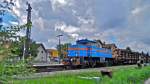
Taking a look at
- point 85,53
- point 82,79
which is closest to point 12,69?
point 82,79

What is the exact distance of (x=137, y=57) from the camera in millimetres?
69750

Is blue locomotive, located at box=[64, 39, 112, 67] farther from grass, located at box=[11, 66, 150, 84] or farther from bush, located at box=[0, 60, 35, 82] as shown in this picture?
bush, located at box=[0, 60, 35, 82]

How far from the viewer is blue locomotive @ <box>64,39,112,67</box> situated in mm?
41781

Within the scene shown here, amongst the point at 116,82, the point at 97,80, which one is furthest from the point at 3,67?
the point at 116,82

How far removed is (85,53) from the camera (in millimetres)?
42438

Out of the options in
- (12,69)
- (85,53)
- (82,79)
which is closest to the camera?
(12,69)

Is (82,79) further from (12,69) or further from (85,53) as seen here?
(85,53)

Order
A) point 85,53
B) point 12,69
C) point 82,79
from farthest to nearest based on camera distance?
point 85,53
point 82,79
point 12,69

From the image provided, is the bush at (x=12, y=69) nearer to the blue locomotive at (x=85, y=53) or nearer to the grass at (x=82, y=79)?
the grass at (x=82, y=79)

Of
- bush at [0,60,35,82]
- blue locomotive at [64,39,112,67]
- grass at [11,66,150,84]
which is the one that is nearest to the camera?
bush at [0,60,35,82]

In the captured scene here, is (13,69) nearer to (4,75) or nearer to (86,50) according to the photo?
(4,75)

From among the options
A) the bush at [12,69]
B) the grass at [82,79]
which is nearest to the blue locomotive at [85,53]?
the grass at [82,79]

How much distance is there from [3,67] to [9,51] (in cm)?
22

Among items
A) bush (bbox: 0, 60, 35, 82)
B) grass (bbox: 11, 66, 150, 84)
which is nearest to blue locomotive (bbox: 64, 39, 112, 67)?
grass (bbox: 11, 66, 150, 84)
